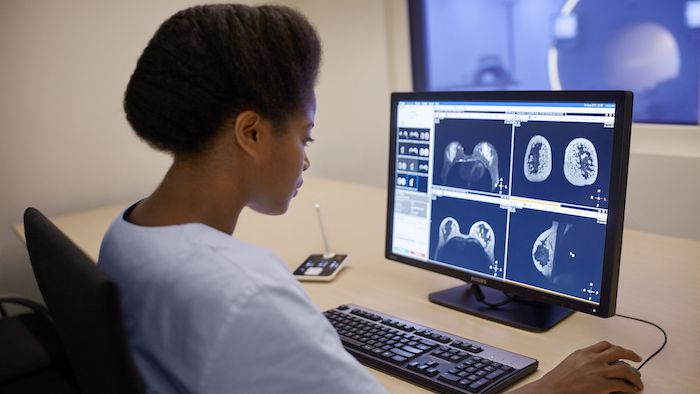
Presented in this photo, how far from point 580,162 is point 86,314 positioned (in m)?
0.85

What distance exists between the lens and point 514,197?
1.25m

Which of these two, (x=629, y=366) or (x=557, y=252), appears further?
(x=557, y=252)

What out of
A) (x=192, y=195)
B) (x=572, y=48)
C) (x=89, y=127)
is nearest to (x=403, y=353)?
(x=192, y=195)

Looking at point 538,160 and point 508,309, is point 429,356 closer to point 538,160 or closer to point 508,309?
point 508,309

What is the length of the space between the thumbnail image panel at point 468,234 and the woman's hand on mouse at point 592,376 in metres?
0.30

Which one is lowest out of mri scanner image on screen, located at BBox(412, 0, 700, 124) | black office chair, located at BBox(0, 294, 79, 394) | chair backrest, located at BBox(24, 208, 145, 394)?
black office chair, located at BBox(0, 294, 79, 394)

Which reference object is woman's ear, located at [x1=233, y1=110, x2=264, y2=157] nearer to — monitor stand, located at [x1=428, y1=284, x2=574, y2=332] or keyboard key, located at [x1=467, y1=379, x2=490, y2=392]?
keyboard key, located at [x1=467, y1=379, x2=490, y2=392]

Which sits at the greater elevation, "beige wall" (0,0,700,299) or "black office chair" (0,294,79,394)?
"beige wall" (0,0,700,299)

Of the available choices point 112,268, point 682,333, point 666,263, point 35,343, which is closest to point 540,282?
point 682,333

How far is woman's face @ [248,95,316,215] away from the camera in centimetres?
92

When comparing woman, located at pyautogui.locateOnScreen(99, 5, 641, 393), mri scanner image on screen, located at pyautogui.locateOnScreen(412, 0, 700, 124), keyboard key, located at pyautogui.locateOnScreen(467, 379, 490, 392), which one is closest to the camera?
woman, located at pyautogui.locateOnScreen(99, 5, 641, 393)

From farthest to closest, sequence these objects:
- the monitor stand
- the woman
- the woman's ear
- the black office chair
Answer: the black office chair, the monitor stand, the woman's ear, the woman

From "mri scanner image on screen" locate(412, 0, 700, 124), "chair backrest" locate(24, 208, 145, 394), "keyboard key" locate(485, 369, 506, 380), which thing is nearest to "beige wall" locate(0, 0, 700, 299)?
"mri scanner image on screen" locate(412, 0, 700, 124)

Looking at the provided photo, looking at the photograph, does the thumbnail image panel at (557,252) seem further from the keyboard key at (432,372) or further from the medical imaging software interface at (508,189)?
the keyboard key at (432,372)
